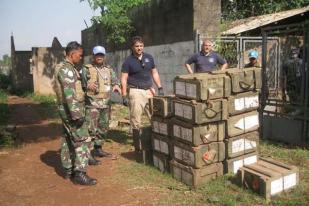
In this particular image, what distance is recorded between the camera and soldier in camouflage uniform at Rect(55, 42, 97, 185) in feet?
16.5

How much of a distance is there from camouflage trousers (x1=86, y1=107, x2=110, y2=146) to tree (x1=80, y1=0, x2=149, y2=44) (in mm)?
7137

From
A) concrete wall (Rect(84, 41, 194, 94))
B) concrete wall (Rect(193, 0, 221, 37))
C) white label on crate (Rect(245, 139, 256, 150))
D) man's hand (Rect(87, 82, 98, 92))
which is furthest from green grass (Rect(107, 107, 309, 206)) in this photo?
concrete wall (Rect(84, 41, 194, 94))

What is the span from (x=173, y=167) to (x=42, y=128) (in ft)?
18.6

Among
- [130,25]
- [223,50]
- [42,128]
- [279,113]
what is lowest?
[42,128]

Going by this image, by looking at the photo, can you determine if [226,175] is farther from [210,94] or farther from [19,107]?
[19,107]

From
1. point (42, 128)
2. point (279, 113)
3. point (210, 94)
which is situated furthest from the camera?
point (42, 128)

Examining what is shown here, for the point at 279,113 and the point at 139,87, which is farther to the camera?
the point at 279,113

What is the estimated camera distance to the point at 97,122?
6.40m

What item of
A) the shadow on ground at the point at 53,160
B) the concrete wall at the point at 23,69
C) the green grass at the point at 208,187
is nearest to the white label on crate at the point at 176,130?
the green grass at the point at 208,187

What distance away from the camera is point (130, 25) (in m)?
13.2

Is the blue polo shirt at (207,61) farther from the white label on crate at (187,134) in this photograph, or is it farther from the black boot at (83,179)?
the black boot at (83,179)

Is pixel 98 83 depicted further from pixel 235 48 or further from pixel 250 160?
pixel 235 48

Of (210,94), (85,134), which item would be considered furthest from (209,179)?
(85,134)

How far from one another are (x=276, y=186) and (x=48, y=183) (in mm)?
3150
